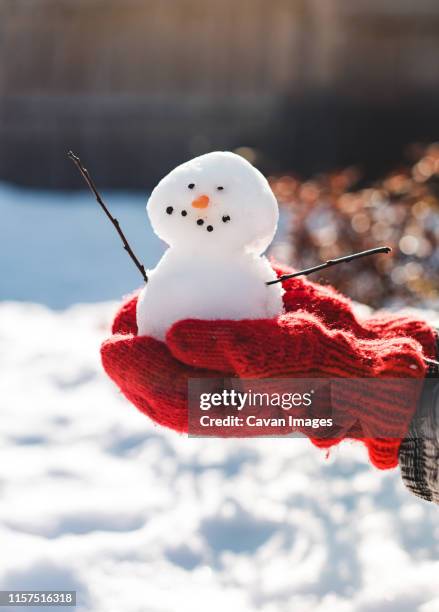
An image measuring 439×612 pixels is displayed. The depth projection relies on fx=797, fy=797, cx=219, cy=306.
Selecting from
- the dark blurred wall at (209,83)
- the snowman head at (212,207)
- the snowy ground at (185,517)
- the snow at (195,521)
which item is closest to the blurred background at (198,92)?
the dark blurred wall at (209,83)

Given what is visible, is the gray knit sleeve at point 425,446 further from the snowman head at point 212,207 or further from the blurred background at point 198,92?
the blurred background at point 198,92

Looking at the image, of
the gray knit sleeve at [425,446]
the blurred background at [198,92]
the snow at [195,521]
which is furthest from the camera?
the blurred background at [198,92]

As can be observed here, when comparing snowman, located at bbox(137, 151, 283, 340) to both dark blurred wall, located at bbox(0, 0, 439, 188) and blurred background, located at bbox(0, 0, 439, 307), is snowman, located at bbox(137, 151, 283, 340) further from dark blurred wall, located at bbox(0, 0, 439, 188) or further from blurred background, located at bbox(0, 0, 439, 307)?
dark blurred wall, located at bbox(0, 0, 439, 188)

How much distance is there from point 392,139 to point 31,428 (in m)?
4.02

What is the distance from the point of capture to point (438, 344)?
125 cm

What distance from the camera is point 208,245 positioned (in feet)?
3.54

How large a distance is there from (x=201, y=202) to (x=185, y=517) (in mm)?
1040

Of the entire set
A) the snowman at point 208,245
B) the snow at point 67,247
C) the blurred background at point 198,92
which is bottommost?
the snowman at point 208,245

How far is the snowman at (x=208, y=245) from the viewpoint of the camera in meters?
1.06

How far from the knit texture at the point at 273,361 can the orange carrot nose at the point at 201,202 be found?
16 centimetres

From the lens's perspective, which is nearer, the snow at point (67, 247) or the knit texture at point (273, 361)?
the knit texture at point (273, 361)

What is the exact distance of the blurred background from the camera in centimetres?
548

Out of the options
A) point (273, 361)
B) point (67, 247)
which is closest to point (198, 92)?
point (67, 247)

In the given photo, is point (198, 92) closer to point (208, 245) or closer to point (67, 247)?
point (67, 247)
